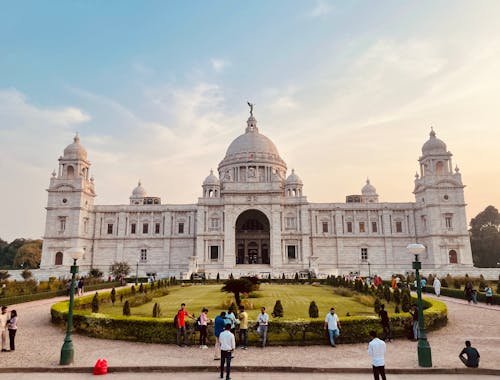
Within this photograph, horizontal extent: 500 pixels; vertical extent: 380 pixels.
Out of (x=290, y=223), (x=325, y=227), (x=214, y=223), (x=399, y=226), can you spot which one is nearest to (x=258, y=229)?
(x=290, y=223)

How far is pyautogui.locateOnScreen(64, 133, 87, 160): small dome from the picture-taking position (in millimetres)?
59656

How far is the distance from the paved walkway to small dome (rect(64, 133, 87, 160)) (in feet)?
155

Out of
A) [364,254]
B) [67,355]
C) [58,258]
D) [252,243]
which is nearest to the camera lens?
[67,355]

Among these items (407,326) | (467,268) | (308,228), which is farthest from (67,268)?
(467,268)

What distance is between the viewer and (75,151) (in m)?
59.9

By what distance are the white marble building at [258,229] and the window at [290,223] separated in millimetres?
157

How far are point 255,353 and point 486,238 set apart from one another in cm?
6757

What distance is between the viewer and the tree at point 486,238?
65562mm

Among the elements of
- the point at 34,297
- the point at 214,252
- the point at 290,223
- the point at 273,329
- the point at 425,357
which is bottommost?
the point at 425,357

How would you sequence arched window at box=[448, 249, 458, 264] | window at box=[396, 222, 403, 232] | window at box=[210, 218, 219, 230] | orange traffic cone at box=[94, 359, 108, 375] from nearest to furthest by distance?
orange traffic cone at box=[94, 359, 108, 375] < arched window at box=[448, 249, 458, 264] < window at box=[210, 218, 219, 230] < window at box=[396, 222, 403, 232]

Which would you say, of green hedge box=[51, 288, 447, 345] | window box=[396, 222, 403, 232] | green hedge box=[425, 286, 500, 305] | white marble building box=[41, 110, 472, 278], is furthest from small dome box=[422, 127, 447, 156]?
green hedge box=[51, 288, 447, 345]

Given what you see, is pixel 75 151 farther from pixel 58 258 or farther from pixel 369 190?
pixel 369 190

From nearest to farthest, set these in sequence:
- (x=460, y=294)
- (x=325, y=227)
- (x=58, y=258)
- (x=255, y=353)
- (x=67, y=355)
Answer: (x=67, y=355) < (x=255, y=353) < (x=460, y=294) < (x=58, y=258) < (x=325, y=227)

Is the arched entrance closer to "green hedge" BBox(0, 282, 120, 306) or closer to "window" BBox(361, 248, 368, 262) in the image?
"window" BBox(361, 248, 368, 262)
